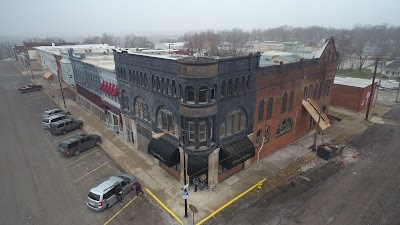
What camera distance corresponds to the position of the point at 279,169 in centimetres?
2386

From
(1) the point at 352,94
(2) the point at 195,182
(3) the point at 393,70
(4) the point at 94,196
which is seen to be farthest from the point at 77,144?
(3) the point at 393,70

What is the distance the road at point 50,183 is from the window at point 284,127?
15.4 metres

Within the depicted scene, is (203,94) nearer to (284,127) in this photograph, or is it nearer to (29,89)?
(284,127)

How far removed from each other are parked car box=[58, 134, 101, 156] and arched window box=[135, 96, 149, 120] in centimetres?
671

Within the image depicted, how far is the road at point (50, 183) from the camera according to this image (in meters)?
17.8

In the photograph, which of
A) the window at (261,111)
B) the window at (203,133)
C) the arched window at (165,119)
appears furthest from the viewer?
the window at (261,111)

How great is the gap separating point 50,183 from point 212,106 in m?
15.9

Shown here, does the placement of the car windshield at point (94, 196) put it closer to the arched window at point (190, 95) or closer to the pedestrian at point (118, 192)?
the pedestrian at point (118, 192)

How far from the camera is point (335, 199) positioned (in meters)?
19.6

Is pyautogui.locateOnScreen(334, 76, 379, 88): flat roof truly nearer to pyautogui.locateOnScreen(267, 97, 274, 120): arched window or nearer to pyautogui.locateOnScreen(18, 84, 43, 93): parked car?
pyautogui.locateOnScreen(267, 97, 274, 120): arched window

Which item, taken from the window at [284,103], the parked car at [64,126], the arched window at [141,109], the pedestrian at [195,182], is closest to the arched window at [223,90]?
the pedestrian at [195,182]

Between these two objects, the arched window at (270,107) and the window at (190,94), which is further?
the arched window at (270,107)

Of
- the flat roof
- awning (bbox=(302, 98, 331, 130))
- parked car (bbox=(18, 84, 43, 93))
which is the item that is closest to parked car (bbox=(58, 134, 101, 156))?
awning (bbox=(302, 98, 331, 130))

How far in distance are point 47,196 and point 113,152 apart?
27.1 ft
